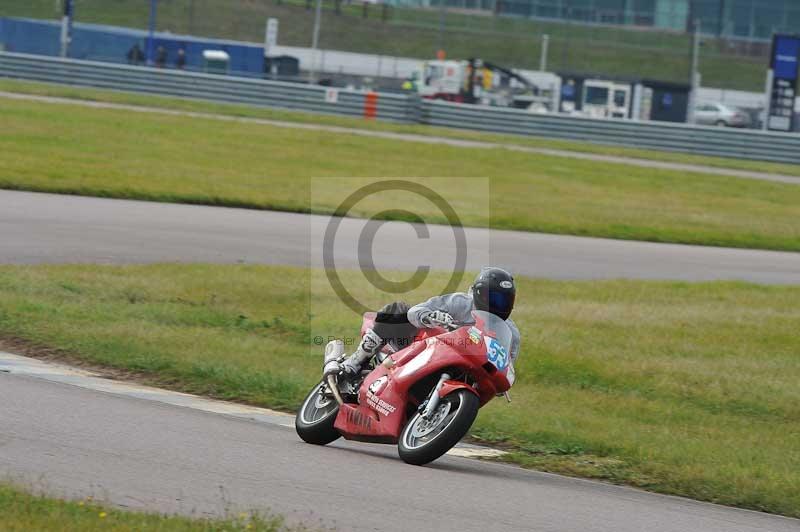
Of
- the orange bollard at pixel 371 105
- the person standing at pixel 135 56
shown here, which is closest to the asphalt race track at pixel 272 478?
the orange bollard at pixel 371 105

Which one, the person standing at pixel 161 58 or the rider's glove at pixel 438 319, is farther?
the person standing at pixel 161 58

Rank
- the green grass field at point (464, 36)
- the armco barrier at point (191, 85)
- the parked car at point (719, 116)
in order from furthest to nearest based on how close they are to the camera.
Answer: the green grass field at point (464, 36) < the parked car at point (719, 116) < the armco barrier at point (191, 85)

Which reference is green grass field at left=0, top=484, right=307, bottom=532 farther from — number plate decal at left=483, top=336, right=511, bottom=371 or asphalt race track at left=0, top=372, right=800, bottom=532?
number plate decal at left=483, top=336, right=511, bottom=371

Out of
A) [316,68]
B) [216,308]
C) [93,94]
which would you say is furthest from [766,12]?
[216,308]

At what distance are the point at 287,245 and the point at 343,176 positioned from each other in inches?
353

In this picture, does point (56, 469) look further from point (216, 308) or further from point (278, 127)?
point (278, 127)

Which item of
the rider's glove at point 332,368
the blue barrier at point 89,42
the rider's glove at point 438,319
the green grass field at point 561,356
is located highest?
the blue barrier at point 89,42

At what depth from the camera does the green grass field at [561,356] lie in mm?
8398

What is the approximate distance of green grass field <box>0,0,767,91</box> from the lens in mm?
75312

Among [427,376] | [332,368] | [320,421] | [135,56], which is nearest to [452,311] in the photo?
[427,376]

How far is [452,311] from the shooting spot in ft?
24.7

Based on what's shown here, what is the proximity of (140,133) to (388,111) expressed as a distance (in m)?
13.0

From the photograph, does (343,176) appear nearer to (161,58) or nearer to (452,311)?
(452,311)

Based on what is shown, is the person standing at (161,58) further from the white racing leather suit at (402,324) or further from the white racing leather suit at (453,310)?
the white racing leather suit at (453,310)
